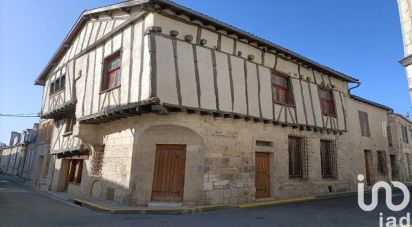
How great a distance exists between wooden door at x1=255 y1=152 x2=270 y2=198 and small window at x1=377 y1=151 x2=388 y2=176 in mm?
8296

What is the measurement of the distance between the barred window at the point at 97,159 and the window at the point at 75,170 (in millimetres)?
1927

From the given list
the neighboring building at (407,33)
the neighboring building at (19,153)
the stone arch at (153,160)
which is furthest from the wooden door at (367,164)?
the neighboring building at (19,153)

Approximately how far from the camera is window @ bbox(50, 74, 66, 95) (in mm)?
12868

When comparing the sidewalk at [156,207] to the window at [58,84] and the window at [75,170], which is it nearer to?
the window at [75,170]

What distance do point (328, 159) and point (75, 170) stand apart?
1069 centimetres

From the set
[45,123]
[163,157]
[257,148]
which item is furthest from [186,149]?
[45,123]

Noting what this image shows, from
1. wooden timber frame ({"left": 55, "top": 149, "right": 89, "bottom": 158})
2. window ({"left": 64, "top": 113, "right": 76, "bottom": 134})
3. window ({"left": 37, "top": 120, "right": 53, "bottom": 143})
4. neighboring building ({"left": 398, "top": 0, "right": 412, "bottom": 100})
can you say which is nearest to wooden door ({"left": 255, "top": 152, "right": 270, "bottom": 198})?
neighboring building ({"left": 398, "top": 0, "right": 412, "bottom": 100})

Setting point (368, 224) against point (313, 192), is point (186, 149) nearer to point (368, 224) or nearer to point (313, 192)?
point (368, 224)

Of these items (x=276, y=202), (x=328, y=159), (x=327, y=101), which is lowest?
(x=276, y=202)

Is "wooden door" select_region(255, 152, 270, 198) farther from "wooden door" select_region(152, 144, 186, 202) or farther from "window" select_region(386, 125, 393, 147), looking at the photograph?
"window" select_region(386, 125, 393, 147)

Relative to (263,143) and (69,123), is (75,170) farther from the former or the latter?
(263,143)

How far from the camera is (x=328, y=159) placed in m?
11.5

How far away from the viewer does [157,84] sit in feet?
23.0

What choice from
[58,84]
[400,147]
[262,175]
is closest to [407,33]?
[262,175]
